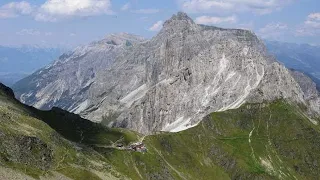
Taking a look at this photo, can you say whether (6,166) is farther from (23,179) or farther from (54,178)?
(54,178)

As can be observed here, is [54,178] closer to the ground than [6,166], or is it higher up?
closer to the ground

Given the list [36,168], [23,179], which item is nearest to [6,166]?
[23,179]

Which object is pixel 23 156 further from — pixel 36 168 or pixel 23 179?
pixel 23 179

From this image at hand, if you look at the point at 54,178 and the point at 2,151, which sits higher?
the point at 2,151

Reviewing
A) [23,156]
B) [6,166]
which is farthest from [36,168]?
[6,166]

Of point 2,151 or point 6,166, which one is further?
point 2,151

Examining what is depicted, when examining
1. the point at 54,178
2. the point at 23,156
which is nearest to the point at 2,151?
the point at 23,156

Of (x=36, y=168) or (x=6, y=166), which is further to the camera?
(x=36, y=168)
